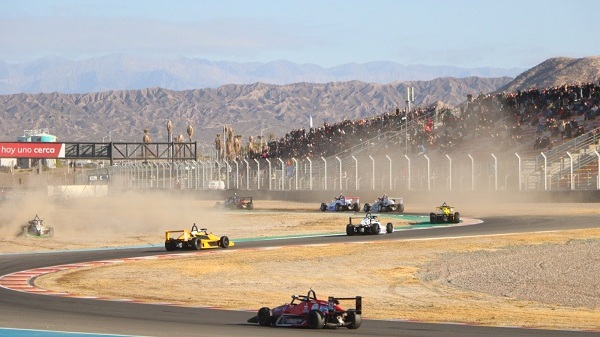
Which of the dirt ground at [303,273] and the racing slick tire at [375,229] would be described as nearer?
the dirt ground at [303,273]

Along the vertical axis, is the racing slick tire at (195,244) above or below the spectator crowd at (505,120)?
below

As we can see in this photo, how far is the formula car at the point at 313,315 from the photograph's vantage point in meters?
16.3

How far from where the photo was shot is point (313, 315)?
646 inches

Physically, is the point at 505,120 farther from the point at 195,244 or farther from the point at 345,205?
the point at 195,244

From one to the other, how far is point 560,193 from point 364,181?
636 inches

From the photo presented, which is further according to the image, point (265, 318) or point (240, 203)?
point (240, 203)

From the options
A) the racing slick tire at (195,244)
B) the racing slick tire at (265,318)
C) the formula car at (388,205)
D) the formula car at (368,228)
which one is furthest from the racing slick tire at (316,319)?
the formula car at (388,205)

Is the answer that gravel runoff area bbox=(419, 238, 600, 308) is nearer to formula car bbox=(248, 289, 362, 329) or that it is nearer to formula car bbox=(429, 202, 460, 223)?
formula car bbox=(248, 289, 362, 329)

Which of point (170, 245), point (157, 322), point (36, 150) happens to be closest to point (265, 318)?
point (157, 322)

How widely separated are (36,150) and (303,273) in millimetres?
79555

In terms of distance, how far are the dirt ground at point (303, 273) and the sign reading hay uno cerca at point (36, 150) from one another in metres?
51.7

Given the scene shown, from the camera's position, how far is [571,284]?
24344mm

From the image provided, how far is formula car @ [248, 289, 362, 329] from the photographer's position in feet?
53.6

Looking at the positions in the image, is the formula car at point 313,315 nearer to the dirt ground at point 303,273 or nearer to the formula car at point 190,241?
the dirt ground at point 303,273
